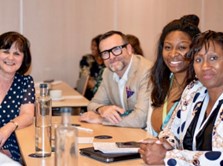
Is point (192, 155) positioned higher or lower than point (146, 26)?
lower

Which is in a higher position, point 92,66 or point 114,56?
point 114,56

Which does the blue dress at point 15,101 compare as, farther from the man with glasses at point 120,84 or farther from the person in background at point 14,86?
the man with glasses at point 120,84

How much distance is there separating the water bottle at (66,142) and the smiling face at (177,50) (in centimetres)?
123

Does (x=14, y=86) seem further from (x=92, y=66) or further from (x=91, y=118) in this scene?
(x=92, y=66)

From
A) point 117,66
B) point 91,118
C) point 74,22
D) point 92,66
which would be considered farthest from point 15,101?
point 74,22

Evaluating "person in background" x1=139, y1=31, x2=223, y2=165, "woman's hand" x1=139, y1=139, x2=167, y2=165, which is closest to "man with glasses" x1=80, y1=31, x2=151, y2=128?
"person in background" x1=139, y1=31, x2=223, y2=165

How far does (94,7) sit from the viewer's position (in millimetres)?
6883

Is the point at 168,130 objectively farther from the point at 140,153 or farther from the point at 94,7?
the point at 94,7

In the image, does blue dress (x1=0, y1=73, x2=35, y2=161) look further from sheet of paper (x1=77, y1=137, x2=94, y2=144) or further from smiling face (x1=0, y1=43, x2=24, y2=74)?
sheet of paper (x1=77, y1=137, x2=94, y2=144)

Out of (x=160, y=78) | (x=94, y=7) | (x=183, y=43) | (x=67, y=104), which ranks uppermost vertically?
(x=94, y=7)

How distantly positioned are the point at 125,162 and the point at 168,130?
0.42 meters

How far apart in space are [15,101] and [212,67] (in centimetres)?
145

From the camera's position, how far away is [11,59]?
2875mm

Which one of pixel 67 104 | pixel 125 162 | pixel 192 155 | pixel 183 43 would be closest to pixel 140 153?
pixel 125 162
